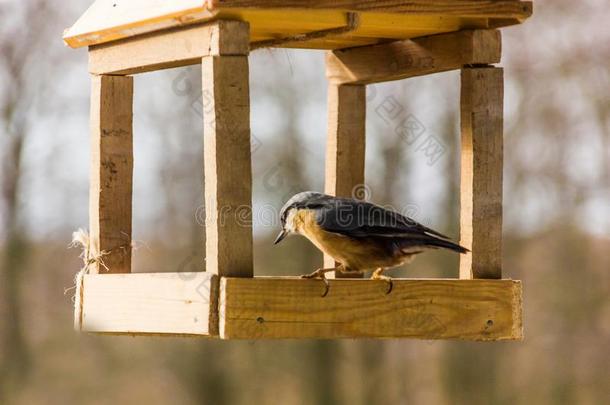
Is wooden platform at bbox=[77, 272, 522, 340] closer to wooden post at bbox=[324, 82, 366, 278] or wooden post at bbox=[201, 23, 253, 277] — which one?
wooden post at bbox=[201, 23, 253, 277]

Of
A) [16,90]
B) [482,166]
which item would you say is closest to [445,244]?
[482,166]

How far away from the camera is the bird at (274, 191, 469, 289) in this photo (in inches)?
161

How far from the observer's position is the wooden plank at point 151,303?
12.2 ft

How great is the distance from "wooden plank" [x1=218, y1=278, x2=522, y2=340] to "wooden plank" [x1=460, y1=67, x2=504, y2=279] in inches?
4.5

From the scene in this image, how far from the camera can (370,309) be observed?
396cm

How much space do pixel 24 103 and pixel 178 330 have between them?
7432mm

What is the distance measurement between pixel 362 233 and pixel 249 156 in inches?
20.6

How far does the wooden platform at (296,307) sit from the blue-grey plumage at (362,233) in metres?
0.13

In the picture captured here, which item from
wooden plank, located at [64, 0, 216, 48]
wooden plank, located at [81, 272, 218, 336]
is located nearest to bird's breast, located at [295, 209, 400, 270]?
wooden plank, located at [81, 272, 218, 336]

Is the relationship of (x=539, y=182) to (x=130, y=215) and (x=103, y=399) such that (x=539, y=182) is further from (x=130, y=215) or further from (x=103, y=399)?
(x=130, y=215)

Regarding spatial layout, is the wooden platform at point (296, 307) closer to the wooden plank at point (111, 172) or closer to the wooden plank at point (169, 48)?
the wooden plank at point (111, 172)

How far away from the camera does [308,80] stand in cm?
1134

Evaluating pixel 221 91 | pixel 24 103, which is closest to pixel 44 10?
pixel 24 103

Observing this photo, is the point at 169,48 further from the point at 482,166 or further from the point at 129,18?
the point at 482,166
